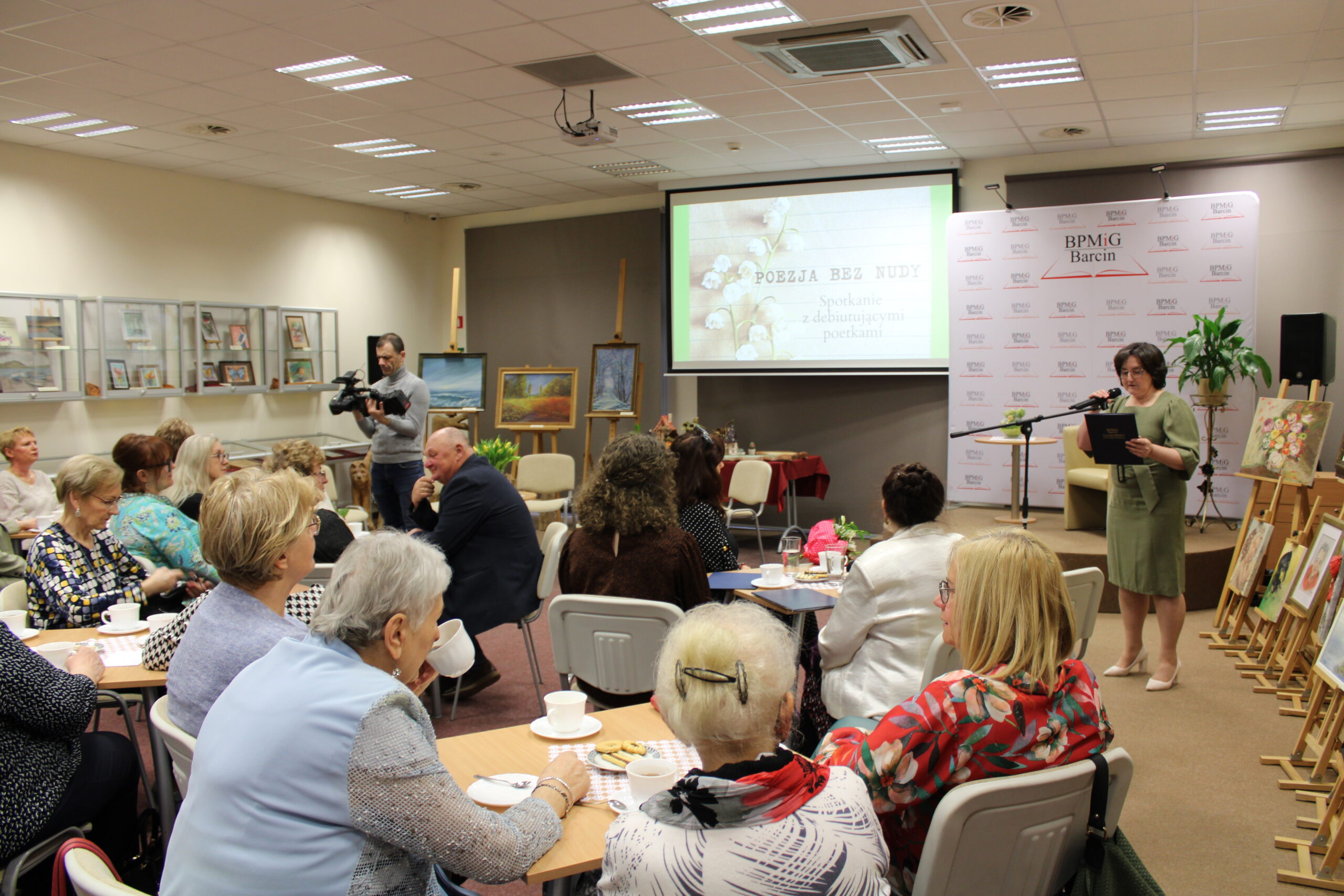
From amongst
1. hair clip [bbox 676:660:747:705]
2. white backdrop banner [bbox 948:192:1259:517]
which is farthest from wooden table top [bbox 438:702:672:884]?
white backdrop banner [bbox 948:192:1259:517]

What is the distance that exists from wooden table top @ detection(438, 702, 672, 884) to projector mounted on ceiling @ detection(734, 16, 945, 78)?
3.77 m

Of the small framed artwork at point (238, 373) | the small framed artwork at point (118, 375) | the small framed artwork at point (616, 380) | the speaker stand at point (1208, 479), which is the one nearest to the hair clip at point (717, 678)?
the speaker stand at point (1208, 479)

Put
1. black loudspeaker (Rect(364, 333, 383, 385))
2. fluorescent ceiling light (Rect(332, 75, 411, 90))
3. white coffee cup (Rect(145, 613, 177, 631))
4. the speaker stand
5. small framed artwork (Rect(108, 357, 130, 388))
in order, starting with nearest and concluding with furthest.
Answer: white coffee cup (Rect(145, 613, 177, 631)), fluorescent ceiling light (Rect(332, 75, 411, 90)), the speaker stand, small framed artwork (Rect(108, 357, 130, 388)), black loudspeaker (Rect(364, 333, 383, 385))

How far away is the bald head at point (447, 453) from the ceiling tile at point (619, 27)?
2101 mm

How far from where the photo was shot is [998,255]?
294 inches

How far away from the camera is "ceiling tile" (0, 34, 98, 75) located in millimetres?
4793

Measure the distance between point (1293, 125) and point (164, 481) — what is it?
298 inches

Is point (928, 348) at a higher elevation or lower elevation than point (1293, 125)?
lower

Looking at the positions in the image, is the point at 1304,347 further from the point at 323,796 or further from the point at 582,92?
the point at 323,796

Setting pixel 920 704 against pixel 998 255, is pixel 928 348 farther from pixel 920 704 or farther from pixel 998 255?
pixel 920 704

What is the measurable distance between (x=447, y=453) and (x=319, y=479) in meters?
0.70

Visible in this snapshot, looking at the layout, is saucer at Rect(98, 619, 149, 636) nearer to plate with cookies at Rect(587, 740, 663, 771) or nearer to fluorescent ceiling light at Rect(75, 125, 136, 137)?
plate with cookies at Rect(587, 740, 663, 771)

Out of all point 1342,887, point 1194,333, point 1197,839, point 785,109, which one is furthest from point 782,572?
point 1194,333

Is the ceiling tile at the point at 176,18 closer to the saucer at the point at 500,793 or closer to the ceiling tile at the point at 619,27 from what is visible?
the ceiling tile at the point at 619,27
